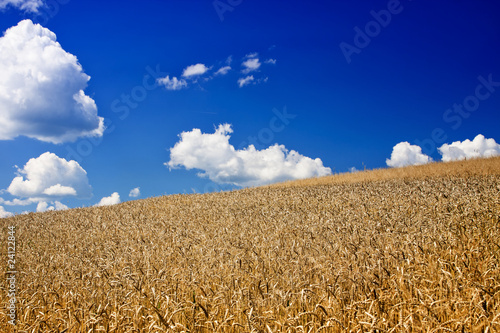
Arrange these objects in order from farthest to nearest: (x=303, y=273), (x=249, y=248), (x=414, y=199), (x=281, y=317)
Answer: (x=414, y=199) < (x=249, y=248) < (x=303, y=273) < (x=281, y=317)

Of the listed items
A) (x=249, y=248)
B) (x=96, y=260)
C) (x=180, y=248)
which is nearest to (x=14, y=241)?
(x=96, y=260)

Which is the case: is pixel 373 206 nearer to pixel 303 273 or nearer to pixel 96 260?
pixel 303 273

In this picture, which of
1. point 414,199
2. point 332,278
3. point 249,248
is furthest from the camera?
point 414,199

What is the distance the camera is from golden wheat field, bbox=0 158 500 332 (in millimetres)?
3195

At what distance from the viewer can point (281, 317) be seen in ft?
11.5

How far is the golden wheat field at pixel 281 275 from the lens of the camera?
3195mm

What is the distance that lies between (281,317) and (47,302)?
306 centimetres

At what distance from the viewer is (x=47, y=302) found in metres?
4.20

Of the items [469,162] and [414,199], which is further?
[469,162]

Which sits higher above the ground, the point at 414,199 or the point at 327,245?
the point at 414,199

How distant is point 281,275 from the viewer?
4.29m

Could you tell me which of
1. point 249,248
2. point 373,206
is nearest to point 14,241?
point 249,248

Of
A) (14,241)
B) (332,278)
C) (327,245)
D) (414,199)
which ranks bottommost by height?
(332,278)

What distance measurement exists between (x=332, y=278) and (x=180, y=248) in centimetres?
315
